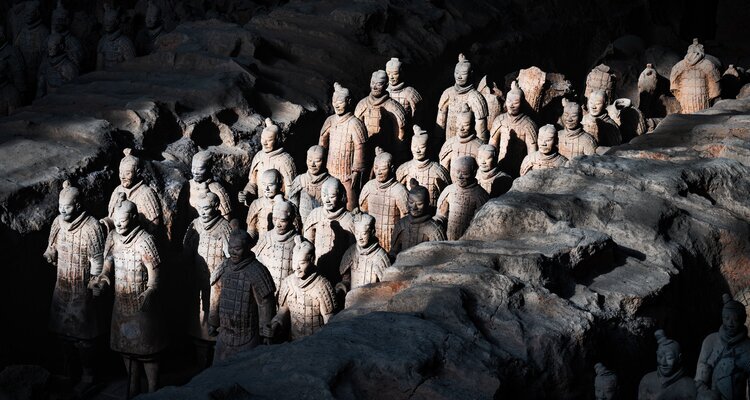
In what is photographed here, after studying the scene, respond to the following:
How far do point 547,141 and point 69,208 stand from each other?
11.9ft

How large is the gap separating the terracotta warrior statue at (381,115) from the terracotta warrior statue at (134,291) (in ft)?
9.62

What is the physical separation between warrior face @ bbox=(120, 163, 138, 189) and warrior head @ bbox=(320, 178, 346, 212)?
1328 millimetres

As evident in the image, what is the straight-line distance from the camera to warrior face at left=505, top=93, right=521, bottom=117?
10.5 m

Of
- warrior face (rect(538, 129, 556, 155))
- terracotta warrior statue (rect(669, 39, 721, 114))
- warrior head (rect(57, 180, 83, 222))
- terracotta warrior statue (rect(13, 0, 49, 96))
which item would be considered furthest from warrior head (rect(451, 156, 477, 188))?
terracotta warrior statue (rect(13, 0, 49, 96))

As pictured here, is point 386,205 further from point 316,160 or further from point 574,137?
point 574,137

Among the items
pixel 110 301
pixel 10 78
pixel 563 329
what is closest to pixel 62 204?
pixel 110 301

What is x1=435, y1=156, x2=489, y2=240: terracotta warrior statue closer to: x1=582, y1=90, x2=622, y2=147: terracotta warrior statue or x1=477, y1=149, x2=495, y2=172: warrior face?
x1=477, y1=149, x2=495, y2=172: warrior face

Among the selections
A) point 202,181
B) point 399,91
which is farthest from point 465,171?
point 399,91

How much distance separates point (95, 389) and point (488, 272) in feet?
11.1

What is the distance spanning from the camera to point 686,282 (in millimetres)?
7312

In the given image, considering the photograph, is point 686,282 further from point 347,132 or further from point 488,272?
point 347,132

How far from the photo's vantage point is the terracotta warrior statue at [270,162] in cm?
962

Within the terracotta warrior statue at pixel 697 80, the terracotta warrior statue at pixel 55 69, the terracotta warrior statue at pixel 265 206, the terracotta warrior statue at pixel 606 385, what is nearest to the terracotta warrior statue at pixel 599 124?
the terracotta warrior statue at pixel 697 80

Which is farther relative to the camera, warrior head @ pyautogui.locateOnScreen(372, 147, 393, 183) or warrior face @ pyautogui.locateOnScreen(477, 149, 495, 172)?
warrior face @ pyautogui.locateOnScreen(477, 149, 495, 172)
